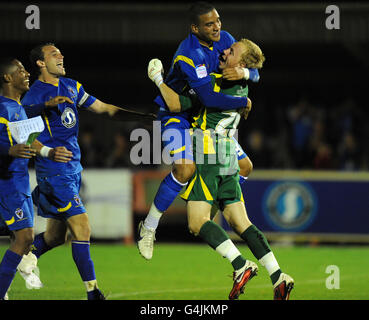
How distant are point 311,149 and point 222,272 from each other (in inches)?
225

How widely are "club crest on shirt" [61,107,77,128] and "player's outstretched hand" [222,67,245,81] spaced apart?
56.9 inches

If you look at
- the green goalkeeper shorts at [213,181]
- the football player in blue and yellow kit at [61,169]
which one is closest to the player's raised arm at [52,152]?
the football player in blue and yellow kit at [61,169]

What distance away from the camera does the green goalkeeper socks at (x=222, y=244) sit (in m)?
7.64

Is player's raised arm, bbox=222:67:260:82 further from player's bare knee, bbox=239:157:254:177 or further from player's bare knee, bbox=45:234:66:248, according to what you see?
player's bare knee, bbox=45:234:66:248

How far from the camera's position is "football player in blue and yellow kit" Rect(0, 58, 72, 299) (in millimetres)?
7488

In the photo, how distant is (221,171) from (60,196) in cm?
148

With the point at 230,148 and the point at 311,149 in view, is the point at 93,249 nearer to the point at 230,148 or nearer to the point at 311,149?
the point at 311,149

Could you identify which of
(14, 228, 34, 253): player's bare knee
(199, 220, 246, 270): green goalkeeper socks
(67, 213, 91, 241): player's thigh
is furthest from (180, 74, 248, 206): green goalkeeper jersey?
(14, 228, 34, 253): player's bare knee

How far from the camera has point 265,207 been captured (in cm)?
1412

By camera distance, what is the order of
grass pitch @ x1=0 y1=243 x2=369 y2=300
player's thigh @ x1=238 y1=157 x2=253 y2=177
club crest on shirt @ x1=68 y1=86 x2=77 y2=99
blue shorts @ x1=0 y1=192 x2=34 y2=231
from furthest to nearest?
1. grass pitch @ x1=0 y1=243 x2=369 y2=300
2. player's thigh @ x1=238 y1=157 x2=253 y2=177
3. club crest on shirt @ x1=68 y1=86 x2=77 y2=99
4. blue shorts @ x1=0 y1=192 x2=34 y2=231

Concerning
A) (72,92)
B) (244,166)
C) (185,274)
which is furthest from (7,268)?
(185,274)

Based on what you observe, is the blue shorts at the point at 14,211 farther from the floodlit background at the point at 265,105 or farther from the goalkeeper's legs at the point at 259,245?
the floodlit background at the point at 265,105

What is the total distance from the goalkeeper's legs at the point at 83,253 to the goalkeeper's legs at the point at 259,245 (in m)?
1.31

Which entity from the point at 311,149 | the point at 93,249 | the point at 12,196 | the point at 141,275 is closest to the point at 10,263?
A: the point at 12,196
